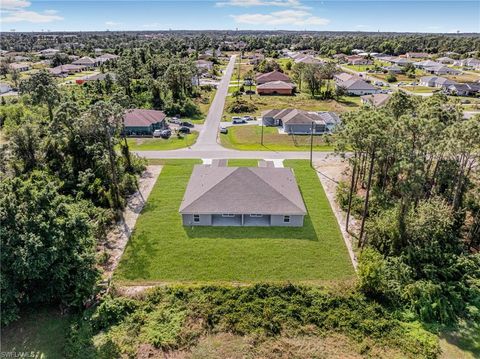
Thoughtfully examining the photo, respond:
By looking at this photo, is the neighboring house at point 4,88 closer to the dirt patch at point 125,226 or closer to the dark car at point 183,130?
the dark car at point 183,130

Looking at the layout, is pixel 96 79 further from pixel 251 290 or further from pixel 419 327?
pixel 419 327

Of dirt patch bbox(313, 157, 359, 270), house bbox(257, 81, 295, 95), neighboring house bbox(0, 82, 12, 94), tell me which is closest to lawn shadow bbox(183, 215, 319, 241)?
dirt patch bbox(313, 157, 359, 270)

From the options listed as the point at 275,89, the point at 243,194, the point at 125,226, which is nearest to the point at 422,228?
the point at 243,194

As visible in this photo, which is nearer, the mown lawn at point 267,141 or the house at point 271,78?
the mown lawn at point 267,141

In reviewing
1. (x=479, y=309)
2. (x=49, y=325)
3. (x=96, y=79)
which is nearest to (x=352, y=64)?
(x=96, y=79)

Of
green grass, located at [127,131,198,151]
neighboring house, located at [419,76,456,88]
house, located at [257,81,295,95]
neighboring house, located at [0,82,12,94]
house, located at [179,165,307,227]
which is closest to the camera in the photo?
house, located at [179,165,307,227]

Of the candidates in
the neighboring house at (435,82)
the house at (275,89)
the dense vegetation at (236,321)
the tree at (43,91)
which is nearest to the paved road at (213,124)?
the house at (275,89)

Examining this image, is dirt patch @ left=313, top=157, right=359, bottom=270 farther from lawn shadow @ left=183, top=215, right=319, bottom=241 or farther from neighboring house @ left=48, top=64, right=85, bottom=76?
neighboring house @ left=48, top=64, right=85, bottom=76

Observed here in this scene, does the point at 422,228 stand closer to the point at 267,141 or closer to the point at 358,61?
the point at 267,141
